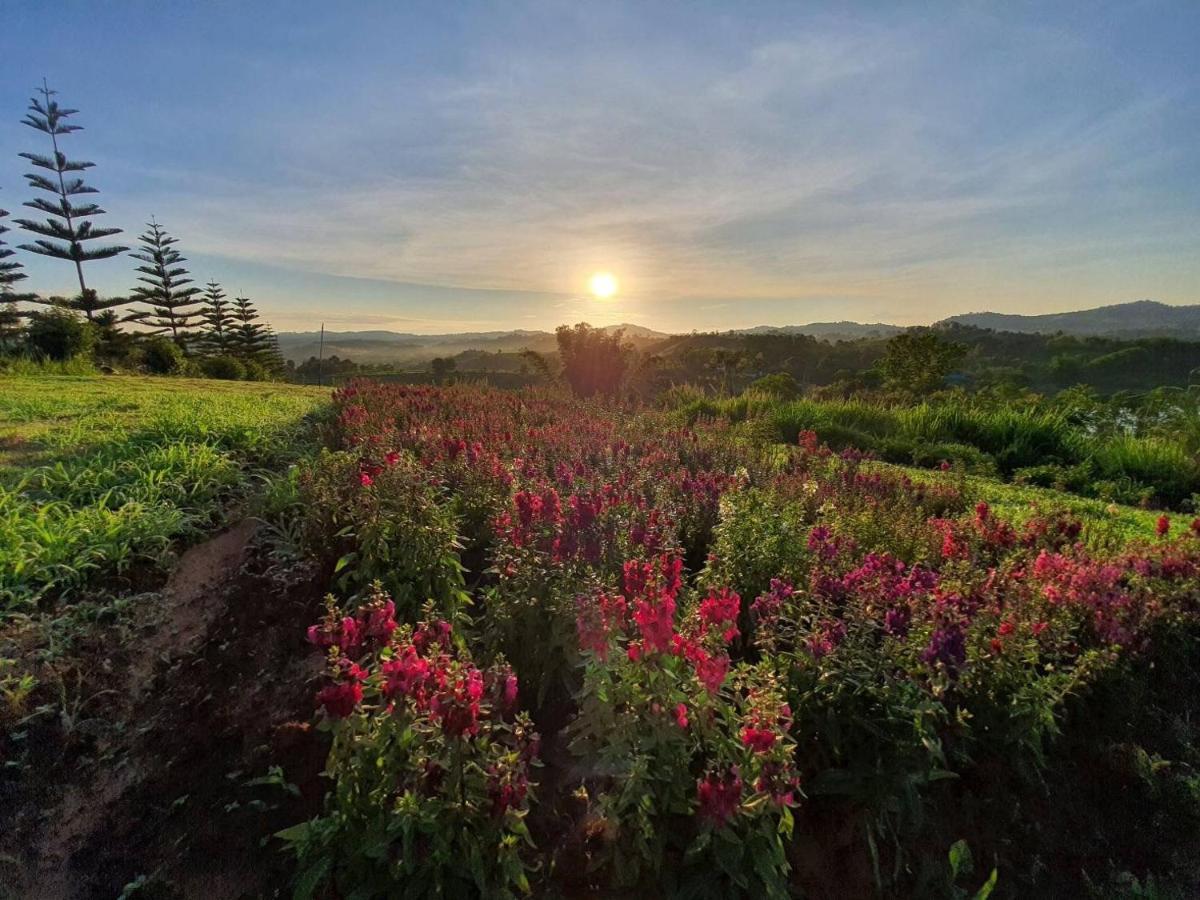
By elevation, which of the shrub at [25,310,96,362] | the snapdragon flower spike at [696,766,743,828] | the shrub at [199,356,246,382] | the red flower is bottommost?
the snapdragon flower spike at [696,766,743,828]

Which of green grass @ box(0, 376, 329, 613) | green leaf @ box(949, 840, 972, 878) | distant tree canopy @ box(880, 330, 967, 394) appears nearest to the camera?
green leaf @ box(949, 840, 972, 878)

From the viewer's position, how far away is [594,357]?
47.7ft

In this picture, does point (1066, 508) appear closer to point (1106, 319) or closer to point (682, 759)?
point (682, 759)

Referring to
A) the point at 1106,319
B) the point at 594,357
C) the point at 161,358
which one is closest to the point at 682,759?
the point at 594,357

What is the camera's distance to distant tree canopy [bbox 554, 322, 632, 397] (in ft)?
47.6

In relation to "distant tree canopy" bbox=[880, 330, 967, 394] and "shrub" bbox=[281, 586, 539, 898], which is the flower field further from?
"distant tree canopy" bbox=[880, 330, 967, 394]

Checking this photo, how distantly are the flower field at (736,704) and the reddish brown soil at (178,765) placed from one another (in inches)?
13.6

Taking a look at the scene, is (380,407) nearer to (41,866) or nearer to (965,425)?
(41,866)

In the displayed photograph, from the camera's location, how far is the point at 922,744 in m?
1.96

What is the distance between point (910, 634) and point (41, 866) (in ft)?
9.89

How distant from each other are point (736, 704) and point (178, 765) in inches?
81.1

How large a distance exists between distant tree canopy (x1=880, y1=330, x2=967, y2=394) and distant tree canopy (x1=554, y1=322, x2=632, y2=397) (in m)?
9.22

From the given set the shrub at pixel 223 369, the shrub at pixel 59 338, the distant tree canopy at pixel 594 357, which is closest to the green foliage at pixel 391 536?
the distant tree canopy at pixel 594 357

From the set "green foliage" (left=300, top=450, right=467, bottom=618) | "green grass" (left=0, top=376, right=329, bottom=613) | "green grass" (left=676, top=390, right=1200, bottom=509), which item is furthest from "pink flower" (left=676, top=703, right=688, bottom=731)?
"green grass" (left=676, top=390, right=1200, bottom=509)
